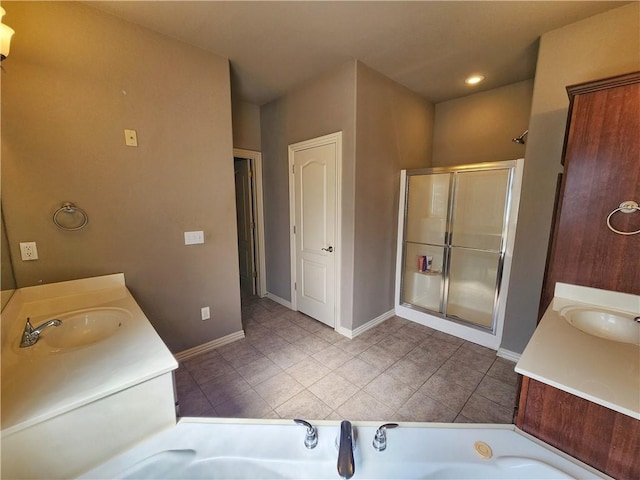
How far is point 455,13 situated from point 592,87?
966 millimetres

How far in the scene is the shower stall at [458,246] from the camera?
2.52 metres

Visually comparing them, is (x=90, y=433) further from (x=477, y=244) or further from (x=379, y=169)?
(x=477, y=244)

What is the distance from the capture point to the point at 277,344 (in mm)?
2645

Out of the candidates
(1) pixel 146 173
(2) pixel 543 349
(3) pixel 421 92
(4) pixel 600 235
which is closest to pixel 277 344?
(1) pixel 146 173

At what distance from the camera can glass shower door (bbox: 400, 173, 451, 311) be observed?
9.93ft

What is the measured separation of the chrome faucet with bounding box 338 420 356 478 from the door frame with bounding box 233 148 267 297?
121 inches

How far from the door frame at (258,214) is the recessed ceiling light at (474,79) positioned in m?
2.58

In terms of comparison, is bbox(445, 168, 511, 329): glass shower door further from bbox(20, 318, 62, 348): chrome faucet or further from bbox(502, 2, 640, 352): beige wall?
bbox(20, 318, 62, 348): chrome faucet

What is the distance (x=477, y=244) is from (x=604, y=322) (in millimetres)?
1424

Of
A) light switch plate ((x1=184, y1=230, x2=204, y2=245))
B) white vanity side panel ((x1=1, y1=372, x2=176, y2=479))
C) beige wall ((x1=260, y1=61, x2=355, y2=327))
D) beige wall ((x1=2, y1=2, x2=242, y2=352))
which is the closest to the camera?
white vanity side panel ((x1=1, y1=372, x2=176, y2=479))

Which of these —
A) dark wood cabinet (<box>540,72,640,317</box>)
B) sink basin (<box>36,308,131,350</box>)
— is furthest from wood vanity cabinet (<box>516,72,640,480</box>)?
sink basin (<box>36,308,131,350</box>)

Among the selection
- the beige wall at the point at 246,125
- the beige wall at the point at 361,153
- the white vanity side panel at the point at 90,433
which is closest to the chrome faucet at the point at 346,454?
the white vanity side panel at the point at 90,433

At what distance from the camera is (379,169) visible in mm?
2760

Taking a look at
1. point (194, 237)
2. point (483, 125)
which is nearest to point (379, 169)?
point (483, 125)
